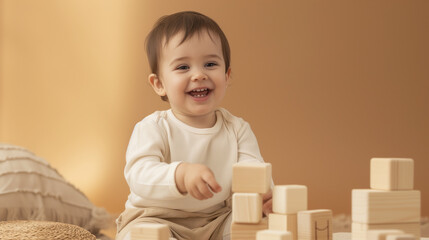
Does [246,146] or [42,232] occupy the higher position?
[246,146]

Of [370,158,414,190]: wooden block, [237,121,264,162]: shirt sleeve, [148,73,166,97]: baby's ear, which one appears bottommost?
[370,158,414,190]: wooden block

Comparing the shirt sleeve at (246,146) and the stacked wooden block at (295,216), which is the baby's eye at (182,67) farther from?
the stacked wooden block at (295,216)

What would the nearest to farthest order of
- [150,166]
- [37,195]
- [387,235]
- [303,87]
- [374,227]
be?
[387,235] → [374,227] → [150,166] → [37,195] → [303,87]

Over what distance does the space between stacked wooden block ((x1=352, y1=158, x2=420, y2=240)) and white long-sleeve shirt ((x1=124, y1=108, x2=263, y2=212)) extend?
0.36 m

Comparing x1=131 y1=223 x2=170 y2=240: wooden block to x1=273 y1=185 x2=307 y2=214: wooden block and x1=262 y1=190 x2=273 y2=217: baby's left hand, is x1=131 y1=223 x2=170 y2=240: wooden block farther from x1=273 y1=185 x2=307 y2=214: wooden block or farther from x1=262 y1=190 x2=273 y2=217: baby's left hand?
x1=262 y1=190 x2=273 y2=217: baby's left hand

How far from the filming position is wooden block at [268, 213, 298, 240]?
817 mm

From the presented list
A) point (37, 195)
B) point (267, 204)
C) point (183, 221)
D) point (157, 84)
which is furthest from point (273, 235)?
point (37, 195)

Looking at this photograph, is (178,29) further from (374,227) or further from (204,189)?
(374,227)

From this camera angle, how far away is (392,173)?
0.79 m

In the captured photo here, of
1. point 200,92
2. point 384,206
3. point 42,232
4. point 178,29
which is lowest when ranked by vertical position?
point 42,232

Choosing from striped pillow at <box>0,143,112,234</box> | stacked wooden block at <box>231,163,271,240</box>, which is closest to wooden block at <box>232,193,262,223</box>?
stacked wooden block at <box>231,163,271,240</box>

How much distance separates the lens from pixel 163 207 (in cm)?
110

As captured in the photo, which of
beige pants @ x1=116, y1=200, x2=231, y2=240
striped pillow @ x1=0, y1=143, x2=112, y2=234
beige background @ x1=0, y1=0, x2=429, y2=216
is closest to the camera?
beige pants @ x1=116, y1=200, x2=231, y2=240

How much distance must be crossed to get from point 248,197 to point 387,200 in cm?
19
